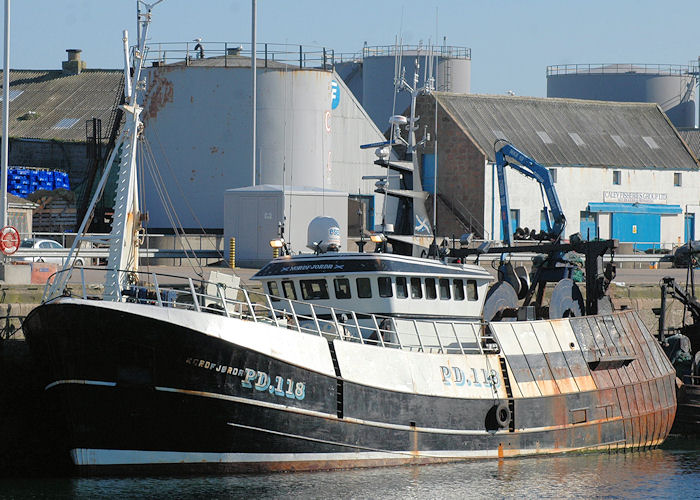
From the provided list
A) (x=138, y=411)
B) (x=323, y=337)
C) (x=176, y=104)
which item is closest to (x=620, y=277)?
(x=176, y=104)

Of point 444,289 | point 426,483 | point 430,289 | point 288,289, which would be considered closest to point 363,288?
point 430,289

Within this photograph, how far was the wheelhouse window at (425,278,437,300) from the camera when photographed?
25609 mm

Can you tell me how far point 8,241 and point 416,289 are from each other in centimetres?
1218

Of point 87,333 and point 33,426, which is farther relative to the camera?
point 33,426

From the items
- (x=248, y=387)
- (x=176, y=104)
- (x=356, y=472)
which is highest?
(x=176, y=104)

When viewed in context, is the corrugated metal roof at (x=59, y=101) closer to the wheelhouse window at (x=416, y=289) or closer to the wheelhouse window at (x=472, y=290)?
the wheelhouse window at (x=472, y=290)

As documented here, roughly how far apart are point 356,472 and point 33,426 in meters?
7.52

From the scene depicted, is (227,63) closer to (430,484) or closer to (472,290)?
(472,290)

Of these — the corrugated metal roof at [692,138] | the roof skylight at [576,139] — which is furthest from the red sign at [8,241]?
the corrugated metal roof at [692,138]

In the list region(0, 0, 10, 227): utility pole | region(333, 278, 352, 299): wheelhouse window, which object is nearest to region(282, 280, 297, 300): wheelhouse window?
region(333, 278, 352, 299): wheelhouse window

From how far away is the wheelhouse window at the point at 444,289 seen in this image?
25906mm

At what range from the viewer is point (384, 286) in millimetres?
24906

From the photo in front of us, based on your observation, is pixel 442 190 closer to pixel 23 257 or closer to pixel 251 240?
pixel 251 240

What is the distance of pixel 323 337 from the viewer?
22.6 metres
